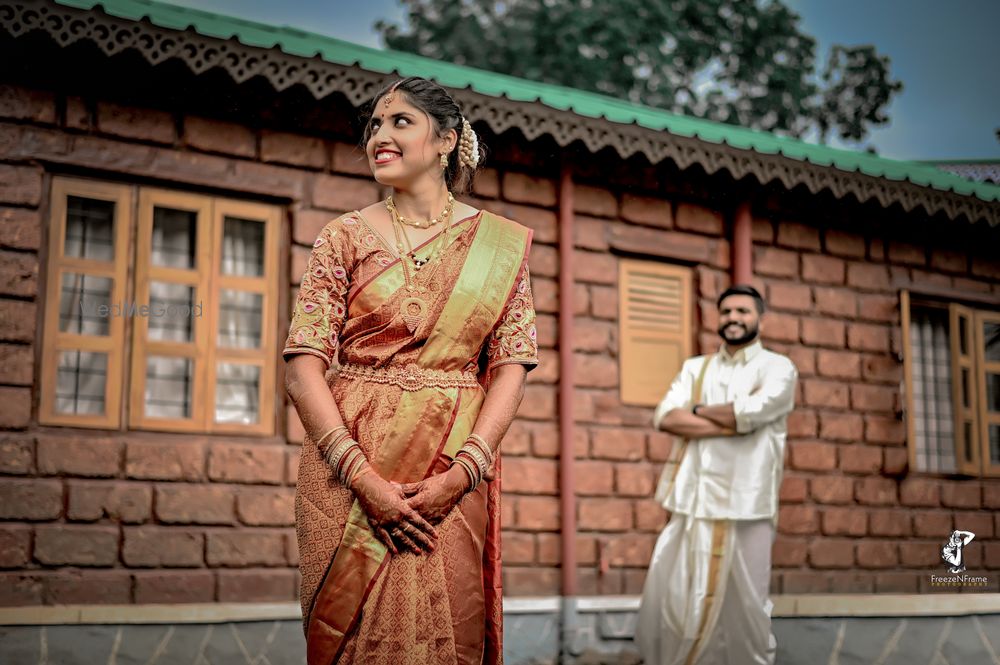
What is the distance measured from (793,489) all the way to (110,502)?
195 inches

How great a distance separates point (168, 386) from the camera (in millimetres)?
6910

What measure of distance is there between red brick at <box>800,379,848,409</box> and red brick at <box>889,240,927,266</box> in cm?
123

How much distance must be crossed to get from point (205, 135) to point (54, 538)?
7.94ft

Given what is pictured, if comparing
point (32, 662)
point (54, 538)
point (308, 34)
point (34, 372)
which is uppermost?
point (308, 34)

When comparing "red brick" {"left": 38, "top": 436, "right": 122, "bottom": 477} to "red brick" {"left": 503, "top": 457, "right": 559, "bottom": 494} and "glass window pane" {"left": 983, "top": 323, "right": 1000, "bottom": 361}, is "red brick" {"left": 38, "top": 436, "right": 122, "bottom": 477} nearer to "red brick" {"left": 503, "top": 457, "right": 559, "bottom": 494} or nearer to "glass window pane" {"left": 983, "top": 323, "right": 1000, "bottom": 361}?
"red brick" {"left": 503, "top": 457, "right": 559, "bottom": 494}

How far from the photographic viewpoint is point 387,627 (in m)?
2.86

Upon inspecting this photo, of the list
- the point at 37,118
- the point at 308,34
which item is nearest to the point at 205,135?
the point at 37,118

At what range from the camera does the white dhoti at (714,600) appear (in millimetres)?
6477

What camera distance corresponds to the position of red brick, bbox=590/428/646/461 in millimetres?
8156

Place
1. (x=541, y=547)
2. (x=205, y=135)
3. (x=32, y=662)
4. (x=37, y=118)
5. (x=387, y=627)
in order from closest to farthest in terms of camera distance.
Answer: (x=387, y=627)
(x=32, y=662)
(x=37, y=118)
(x=205, y=135)
(x=541, y=547)

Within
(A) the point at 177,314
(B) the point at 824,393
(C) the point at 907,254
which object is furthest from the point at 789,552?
(A) the point at 177,314

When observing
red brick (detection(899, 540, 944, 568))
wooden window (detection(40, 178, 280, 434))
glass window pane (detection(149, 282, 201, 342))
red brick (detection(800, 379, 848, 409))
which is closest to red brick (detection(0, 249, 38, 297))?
wooden window (detection(40, 178, 280, 434))

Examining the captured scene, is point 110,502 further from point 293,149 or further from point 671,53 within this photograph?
point 671,53

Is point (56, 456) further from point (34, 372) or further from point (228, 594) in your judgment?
point (228, 594)
